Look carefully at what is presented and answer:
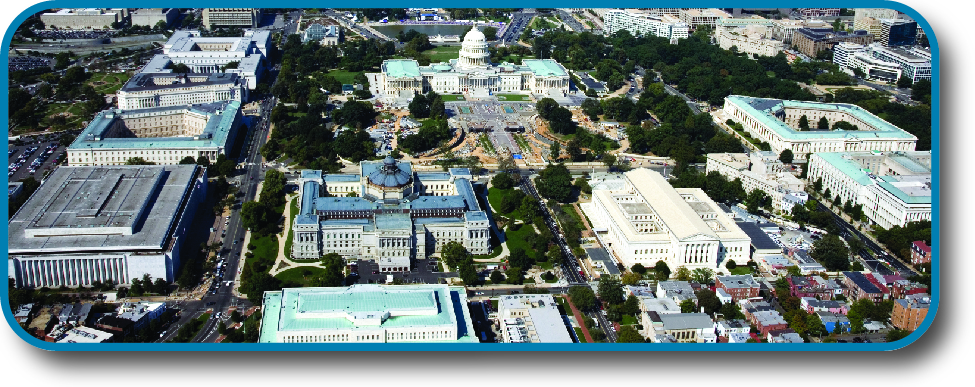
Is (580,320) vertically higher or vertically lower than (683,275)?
lower

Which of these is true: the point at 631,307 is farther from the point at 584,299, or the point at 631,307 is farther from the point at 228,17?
the point at 228,17

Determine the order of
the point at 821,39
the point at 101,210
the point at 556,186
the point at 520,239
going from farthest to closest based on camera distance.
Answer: the point at 821,39 < the point at 556,186 < the point at 520,239 < the point at 101,210

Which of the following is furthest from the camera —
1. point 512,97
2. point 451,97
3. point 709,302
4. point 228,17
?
point 228,17

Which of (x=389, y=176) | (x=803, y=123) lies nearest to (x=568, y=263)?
(x=389, y=176)

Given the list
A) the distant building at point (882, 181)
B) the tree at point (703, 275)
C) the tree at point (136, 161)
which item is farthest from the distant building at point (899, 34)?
the tree at point (136, 161)

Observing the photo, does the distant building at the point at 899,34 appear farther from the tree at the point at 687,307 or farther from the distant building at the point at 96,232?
the distant building at the point at 96,232

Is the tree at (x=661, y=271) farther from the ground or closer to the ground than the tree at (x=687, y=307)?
closer to the ground
